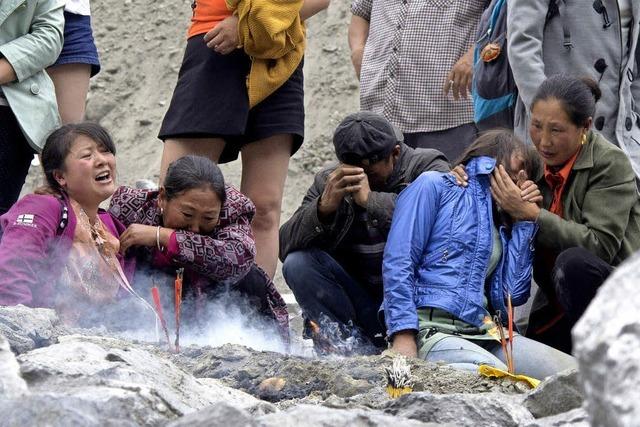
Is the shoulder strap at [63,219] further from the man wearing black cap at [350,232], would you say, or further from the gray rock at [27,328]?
the man wearing black cap at [350,232]

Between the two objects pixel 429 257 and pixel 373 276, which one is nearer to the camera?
pixel 429 257

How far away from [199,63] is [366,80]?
1289mm

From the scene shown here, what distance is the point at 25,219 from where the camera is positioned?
4.39 m

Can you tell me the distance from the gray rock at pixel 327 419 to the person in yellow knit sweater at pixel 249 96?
279cm

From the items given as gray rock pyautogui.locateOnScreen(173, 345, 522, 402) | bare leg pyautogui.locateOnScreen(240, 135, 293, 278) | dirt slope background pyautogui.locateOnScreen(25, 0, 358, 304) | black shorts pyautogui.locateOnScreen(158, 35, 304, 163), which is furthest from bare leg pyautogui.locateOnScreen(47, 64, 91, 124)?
dirt slope background pyautogui.locateOnScreen(25, 0, 358, 304)

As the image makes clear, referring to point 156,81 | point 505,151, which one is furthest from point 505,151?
point 156,81

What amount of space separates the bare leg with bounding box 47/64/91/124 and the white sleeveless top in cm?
23

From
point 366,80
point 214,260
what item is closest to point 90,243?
point 214,260

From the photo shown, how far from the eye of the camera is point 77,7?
5480 mm

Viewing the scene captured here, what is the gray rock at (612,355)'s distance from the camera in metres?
1.70

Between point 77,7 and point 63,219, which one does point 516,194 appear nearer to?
point 63,219

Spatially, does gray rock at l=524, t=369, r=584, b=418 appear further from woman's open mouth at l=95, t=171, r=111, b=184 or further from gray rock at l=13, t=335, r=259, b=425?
woman's open mouth at l=95, t=171, r=111, b=184

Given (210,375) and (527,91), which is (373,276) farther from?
(210,375)

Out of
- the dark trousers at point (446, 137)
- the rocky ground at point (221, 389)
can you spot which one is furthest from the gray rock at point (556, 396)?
the dark trousers at point (446, 137)
